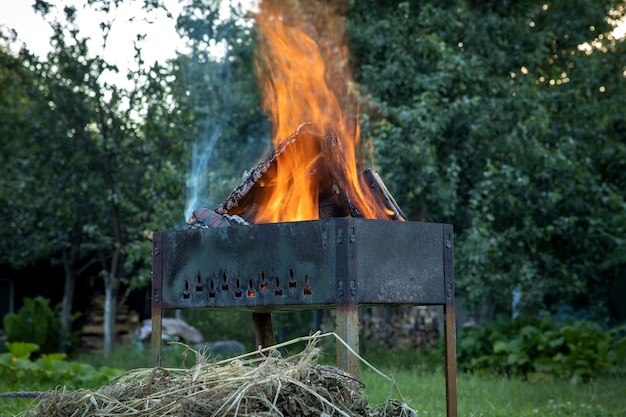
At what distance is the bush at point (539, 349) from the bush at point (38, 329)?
7432mm

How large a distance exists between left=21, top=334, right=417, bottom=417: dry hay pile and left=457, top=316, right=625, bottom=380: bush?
7.60 m

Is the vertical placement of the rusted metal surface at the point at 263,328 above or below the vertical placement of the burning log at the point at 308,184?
below

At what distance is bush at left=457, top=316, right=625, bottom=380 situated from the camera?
10.7 meters

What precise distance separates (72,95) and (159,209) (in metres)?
2.41

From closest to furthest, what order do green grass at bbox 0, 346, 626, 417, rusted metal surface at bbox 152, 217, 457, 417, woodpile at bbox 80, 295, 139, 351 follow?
rusted metal surface at bbox 152, 217, 457, 417 < green grass at bbox 0, 346, 626, 417 < woodpile at bbox 80, 295, 139, 351

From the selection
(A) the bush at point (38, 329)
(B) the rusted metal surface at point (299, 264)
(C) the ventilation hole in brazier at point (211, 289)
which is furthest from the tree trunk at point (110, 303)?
(C) the ventilation hole in brazier at point (211, 289)

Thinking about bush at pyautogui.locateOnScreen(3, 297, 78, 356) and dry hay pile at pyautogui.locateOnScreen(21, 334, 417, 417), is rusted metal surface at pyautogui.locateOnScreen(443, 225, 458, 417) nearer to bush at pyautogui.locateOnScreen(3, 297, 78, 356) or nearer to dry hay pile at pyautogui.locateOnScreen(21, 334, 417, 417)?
dry hay pile at pyautogui.locateOnScreen(21, 334, 417, 417)

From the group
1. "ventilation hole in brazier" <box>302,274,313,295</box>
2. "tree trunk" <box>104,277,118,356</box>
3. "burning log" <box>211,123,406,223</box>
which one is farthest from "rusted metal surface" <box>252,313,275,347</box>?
"tree trunk" <box>104,277,118,356</box>

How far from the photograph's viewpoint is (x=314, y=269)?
411 cm

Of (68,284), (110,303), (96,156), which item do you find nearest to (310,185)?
(96,156)

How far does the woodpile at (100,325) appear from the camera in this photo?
19797 mm

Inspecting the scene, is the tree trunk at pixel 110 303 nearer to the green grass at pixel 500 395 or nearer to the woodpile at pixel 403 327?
the green grass at pixel 500 395

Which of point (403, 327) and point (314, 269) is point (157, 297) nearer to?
point (314, 269)

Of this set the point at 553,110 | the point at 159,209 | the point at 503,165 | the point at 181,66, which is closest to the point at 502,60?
the point at 553,110
